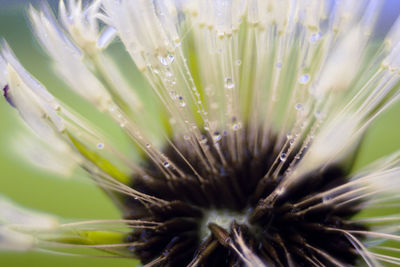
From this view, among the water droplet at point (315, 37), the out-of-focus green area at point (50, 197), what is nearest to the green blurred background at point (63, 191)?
the out-of-focus green area at point (50, 197)

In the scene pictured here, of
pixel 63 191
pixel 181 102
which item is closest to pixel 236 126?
pixel 181 102

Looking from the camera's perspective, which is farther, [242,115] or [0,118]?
[0,118]

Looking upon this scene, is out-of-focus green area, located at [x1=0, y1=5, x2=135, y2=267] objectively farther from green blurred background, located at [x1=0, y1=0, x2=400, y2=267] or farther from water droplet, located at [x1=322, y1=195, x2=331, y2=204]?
water droplet, located at [x1=322, y1=195, x2=331, y2=204]

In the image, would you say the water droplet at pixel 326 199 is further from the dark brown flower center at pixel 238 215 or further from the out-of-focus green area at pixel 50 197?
the out-of-focus green area at pixel 50 197

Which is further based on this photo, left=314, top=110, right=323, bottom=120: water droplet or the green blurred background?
the green blurred background

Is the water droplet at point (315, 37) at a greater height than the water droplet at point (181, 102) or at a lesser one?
lesser

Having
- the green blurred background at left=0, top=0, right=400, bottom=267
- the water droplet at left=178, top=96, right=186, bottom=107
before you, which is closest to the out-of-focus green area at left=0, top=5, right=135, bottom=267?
the green blurred background at left=0, top=0, right=400, bottom=267

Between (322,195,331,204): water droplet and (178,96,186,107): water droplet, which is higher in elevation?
(178,96,186,107): water droplet

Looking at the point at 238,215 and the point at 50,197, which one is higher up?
the point at 50,197

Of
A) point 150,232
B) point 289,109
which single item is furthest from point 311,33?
point 150,232

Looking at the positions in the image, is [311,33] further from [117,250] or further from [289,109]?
[117,250]

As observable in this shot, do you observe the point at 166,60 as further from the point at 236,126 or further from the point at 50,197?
the point at 50,197
